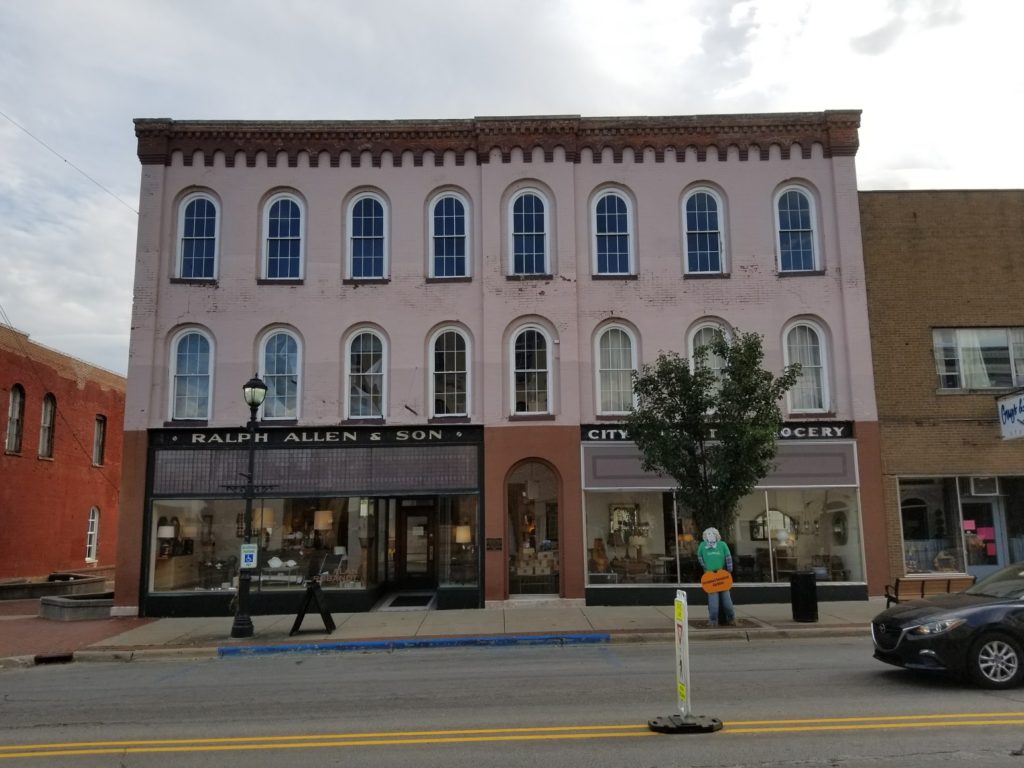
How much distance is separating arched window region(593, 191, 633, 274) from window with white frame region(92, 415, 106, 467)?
21.9 m

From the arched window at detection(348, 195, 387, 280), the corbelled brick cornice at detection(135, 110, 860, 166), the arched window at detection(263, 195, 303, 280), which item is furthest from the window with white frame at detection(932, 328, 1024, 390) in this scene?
the arched window at detection(263, 195, 303, 280)

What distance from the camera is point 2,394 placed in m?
25.2

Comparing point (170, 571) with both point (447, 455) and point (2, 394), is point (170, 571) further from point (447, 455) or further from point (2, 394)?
point (2, 394)

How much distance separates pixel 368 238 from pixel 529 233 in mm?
3779

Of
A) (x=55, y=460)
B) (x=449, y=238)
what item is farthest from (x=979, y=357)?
(x=55, y=460)

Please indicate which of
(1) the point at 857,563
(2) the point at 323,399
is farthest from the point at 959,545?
(2) the point at 323,399

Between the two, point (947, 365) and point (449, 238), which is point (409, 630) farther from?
point (947, 365)

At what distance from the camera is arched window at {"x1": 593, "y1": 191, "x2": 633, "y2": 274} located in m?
18.8

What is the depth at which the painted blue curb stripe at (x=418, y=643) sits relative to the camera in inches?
518

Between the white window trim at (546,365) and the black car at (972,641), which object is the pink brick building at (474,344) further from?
the black car at (972,641)

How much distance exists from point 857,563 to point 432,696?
38.5 feet

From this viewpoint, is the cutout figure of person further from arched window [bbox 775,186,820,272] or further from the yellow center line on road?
arched window [bbox 775,186,820,272]

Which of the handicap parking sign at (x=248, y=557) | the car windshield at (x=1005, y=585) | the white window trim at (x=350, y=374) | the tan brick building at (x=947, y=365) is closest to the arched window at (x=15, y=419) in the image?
the white window trim at (x=350, y=374)

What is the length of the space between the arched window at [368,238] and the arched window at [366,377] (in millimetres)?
1522
